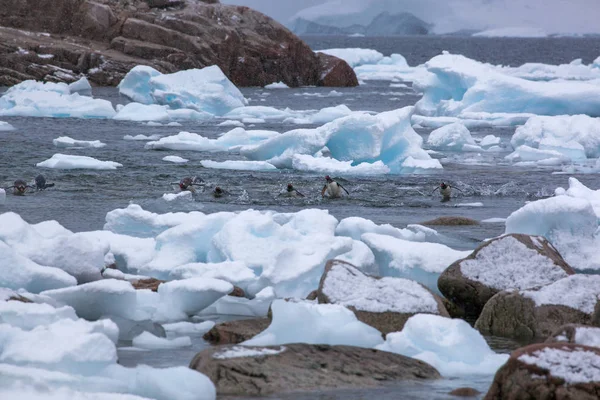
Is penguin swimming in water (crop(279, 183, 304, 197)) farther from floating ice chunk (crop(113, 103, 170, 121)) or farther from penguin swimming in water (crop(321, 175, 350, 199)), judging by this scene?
floating ice chunk (crop(113, 103, 170, 121))

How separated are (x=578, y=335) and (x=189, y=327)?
2.97 m

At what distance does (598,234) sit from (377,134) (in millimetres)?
7756

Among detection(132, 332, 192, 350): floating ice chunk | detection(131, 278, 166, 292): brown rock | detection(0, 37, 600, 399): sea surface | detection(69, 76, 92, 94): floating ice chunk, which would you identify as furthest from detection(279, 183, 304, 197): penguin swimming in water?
detection(69, 76, 92, 94): floating ice chunk

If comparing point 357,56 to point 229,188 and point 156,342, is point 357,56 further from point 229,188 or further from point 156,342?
point 156,342

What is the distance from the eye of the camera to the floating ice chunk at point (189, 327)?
7.27 m

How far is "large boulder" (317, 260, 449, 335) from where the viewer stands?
283 inches

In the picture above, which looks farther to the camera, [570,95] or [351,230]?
[570,95]

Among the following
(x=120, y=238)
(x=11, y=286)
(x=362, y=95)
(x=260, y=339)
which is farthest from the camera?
(x=362, y=95)

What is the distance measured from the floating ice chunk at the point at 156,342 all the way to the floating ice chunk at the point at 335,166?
1050 centimetres

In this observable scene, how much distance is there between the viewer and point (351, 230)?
10000 mm

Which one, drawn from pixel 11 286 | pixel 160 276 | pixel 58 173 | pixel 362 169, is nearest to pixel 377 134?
pixel 362 169

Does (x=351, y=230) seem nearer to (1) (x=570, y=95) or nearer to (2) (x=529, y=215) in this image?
(2) (x=529, y=215)

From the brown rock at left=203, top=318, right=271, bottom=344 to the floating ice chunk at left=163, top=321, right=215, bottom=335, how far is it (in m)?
0.23

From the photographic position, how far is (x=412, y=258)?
873 centimetres
